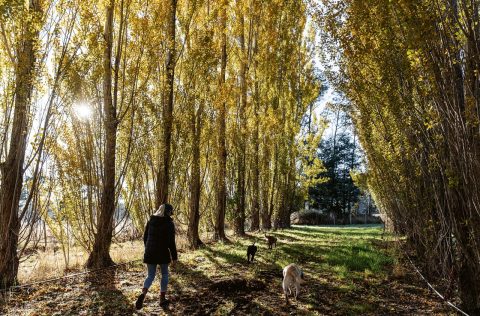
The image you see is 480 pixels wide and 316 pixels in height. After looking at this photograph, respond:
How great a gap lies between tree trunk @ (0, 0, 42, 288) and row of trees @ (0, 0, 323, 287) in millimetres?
21

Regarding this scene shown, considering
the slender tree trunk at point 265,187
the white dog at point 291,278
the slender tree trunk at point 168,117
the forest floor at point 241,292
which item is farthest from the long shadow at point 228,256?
the slender tree trunk at point 265,187

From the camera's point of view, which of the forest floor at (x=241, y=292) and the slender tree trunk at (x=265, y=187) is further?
the slender tree trunk at (x=265, y=187)

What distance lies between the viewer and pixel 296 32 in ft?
57.5

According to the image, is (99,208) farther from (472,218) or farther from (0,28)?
(472,218)

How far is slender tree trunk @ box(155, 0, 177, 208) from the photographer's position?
9570 millimetres

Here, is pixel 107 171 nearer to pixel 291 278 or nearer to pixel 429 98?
pixel 291 278

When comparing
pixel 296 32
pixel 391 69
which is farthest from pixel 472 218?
pixel 296 32

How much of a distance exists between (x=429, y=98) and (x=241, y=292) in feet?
14.3

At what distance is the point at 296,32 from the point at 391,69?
41.1ft

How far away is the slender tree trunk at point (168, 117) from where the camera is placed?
9570 mm

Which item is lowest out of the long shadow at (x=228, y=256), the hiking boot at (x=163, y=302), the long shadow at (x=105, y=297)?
the long shadow at (x=105, y=297)

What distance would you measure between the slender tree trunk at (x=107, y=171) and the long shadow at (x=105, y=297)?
742mm

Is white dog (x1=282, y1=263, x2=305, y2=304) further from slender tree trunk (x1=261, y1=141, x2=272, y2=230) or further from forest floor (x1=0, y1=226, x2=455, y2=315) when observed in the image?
slender tree trunk (x1=261, y1=141, x2=272, y2=230)

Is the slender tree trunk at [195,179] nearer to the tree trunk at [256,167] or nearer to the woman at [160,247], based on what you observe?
the tree trunk at [256,167]
